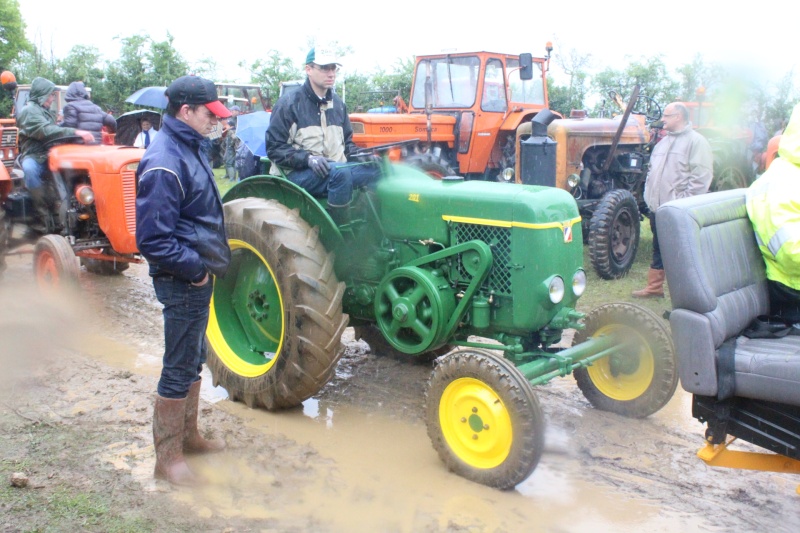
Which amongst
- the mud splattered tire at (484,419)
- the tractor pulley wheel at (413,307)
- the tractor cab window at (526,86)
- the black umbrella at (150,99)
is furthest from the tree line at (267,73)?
the mud splattered tire at (484,419)

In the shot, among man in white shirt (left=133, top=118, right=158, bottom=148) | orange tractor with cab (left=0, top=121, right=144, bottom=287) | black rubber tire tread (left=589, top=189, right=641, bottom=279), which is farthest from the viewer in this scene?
man in white shirt (left=133, top=118, right=158, bottom=148)

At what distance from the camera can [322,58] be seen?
14.9ft

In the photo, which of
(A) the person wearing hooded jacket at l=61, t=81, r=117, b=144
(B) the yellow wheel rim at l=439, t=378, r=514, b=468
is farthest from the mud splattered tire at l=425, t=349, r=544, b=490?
(A) the person wearing hooded jacket at l=61, t=81, r=117, b=144

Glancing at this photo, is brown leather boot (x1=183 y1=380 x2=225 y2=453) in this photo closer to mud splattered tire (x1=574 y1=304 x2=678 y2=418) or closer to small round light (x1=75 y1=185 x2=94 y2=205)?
mud splattered tire (x1=574 y1=304 x2=678 y2=418)

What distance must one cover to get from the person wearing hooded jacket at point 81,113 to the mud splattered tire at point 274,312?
3825mm

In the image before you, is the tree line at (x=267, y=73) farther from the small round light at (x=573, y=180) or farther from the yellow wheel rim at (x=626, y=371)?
the yellow wheel rim at (x=626, y=371)

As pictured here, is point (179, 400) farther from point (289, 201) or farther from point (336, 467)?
point (289, 201)

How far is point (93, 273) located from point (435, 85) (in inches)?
197

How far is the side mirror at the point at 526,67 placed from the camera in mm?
9586

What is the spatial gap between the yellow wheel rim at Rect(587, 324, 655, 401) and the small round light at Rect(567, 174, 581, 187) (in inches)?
184

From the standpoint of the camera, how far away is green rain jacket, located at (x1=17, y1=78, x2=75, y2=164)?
7.14 m

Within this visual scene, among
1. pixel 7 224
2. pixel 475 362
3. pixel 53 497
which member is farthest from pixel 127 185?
pixel 475 362

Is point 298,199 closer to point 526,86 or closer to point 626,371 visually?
point 626,371

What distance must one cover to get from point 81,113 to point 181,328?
539 centimetres
